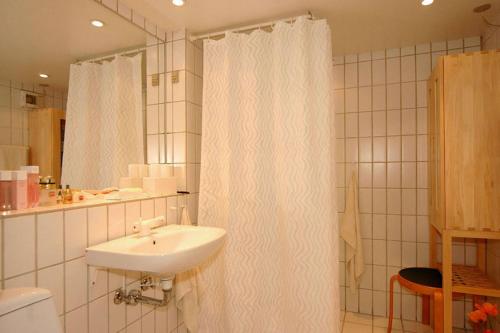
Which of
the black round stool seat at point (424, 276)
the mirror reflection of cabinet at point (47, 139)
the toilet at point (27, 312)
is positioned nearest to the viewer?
the toilet at point (27, 312)

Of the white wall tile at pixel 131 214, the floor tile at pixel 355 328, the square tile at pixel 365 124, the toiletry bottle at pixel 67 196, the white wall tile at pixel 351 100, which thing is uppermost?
the white wall tile at pixel 351 100

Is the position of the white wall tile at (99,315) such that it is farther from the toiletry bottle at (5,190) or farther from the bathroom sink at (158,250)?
the toiletry bottle at (5,190)

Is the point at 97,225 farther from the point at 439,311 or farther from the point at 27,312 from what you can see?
the point at 439,311

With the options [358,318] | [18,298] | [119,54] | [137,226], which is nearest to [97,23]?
[119,54]

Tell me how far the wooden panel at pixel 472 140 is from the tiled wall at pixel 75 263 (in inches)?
72.0

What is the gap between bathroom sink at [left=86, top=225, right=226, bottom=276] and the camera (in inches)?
44.4

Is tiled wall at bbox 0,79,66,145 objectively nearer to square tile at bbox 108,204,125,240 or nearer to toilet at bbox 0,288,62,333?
square tile at bbox 108,204,125,240

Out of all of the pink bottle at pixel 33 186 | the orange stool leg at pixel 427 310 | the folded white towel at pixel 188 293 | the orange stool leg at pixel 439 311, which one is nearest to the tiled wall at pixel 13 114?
the pink bottle at pixel 33 186

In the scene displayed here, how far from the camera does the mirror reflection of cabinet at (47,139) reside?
1.34 metres

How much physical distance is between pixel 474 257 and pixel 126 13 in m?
2.96

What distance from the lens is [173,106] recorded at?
200cm

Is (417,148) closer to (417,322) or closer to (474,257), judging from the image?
(474,257)

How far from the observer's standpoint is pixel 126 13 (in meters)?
1.74

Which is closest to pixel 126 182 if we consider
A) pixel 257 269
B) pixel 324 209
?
pixel 257 269
